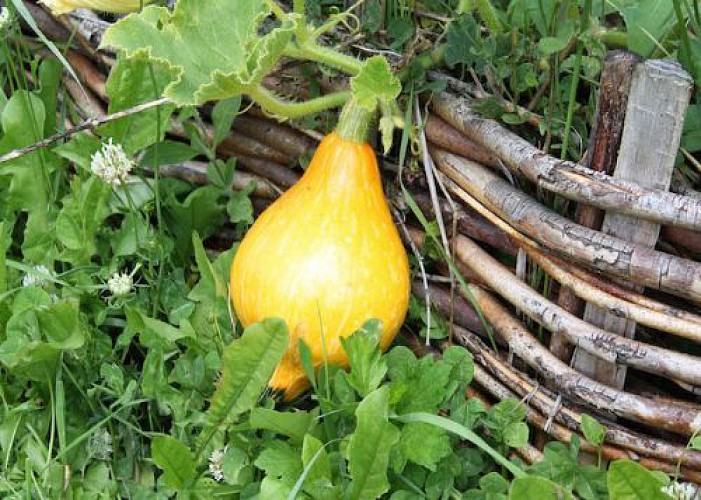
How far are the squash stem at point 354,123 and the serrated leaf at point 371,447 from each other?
0.44 metres

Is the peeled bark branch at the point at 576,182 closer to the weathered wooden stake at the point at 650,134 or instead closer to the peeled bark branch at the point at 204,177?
the weathered wooden stake at the point at 650,134

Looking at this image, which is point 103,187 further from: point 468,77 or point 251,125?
point 468,77

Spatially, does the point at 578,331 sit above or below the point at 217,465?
above

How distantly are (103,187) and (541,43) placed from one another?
82cm

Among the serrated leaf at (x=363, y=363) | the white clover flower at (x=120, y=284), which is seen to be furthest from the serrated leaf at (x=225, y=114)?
the serrated leaf at (x=363, y=363)

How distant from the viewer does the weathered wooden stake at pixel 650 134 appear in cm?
132

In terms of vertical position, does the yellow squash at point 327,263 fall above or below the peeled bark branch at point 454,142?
below

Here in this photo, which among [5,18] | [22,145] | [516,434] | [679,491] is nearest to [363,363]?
[516,434]

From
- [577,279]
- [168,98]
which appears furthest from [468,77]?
[168,98]

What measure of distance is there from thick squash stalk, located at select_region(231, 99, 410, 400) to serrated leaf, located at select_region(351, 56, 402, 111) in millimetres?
167

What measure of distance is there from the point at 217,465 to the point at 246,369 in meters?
0.16

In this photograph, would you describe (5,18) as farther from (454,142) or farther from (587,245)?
(587,245)

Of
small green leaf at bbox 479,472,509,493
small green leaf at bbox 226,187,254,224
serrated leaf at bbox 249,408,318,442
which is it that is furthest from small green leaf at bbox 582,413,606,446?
small green leaf at bbox 226,187,254,224

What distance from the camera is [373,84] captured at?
1484mm
